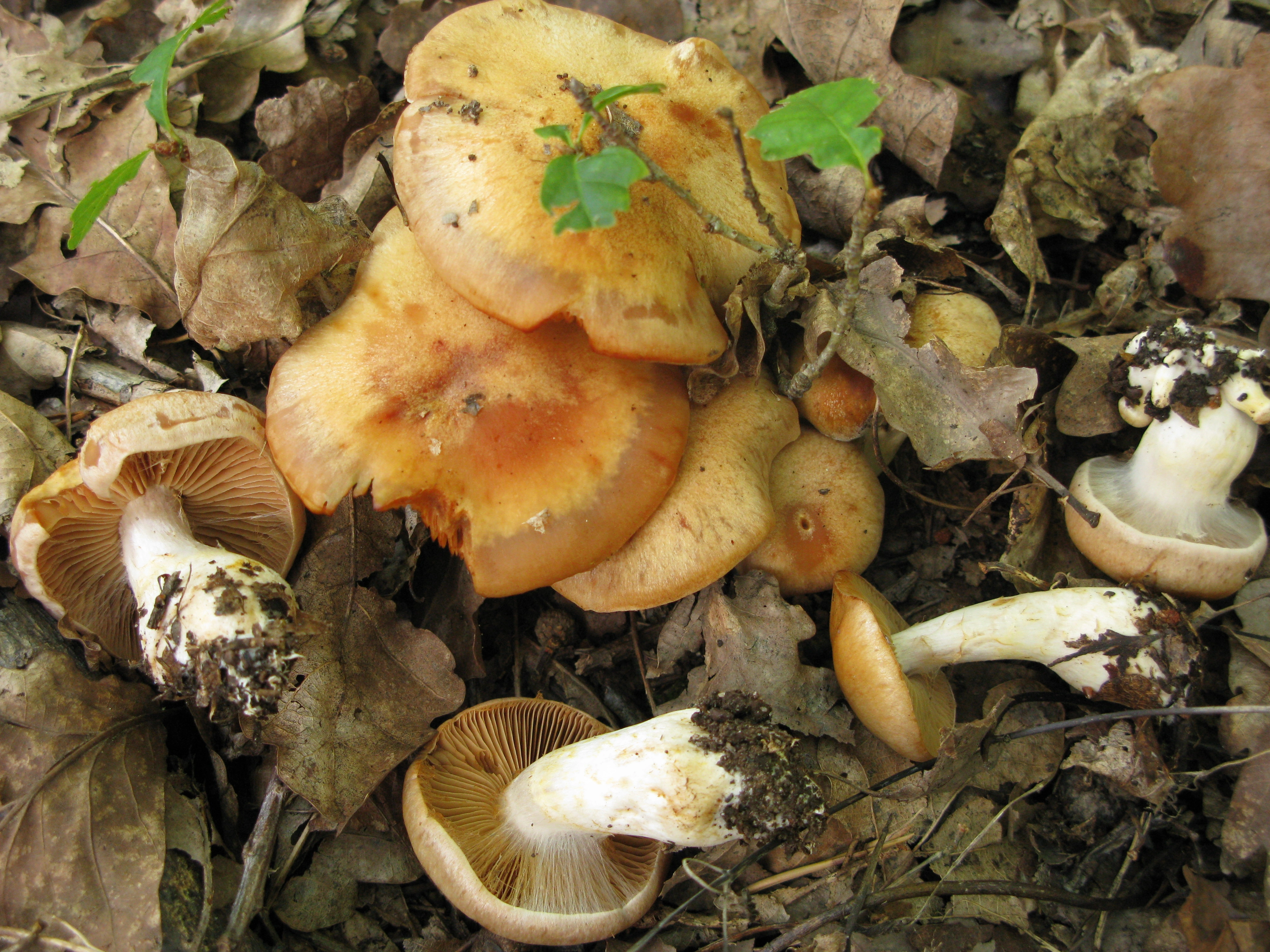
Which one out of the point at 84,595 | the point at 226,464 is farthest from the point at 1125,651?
the point at 84,595

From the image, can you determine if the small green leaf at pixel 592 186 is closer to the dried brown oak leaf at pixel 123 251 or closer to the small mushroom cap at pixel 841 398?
the small mushroom cap at pixel 841 398

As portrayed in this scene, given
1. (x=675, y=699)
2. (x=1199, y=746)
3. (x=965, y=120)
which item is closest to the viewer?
(x=1199, y=746)

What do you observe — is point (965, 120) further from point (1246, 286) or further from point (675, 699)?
point (675, 699)

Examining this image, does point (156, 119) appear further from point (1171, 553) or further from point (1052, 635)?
point (1171, 553)

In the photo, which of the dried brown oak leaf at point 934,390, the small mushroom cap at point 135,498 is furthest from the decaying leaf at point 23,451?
the dried brown oak leaf at point 934,390

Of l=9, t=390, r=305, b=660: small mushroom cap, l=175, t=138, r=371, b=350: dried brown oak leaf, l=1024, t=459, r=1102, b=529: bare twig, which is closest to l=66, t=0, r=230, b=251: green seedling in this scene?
l=175, t=138, r=371, b=350: dried brown oak leaf

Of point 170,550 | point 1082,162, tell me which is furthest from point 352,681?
point 1082,162
